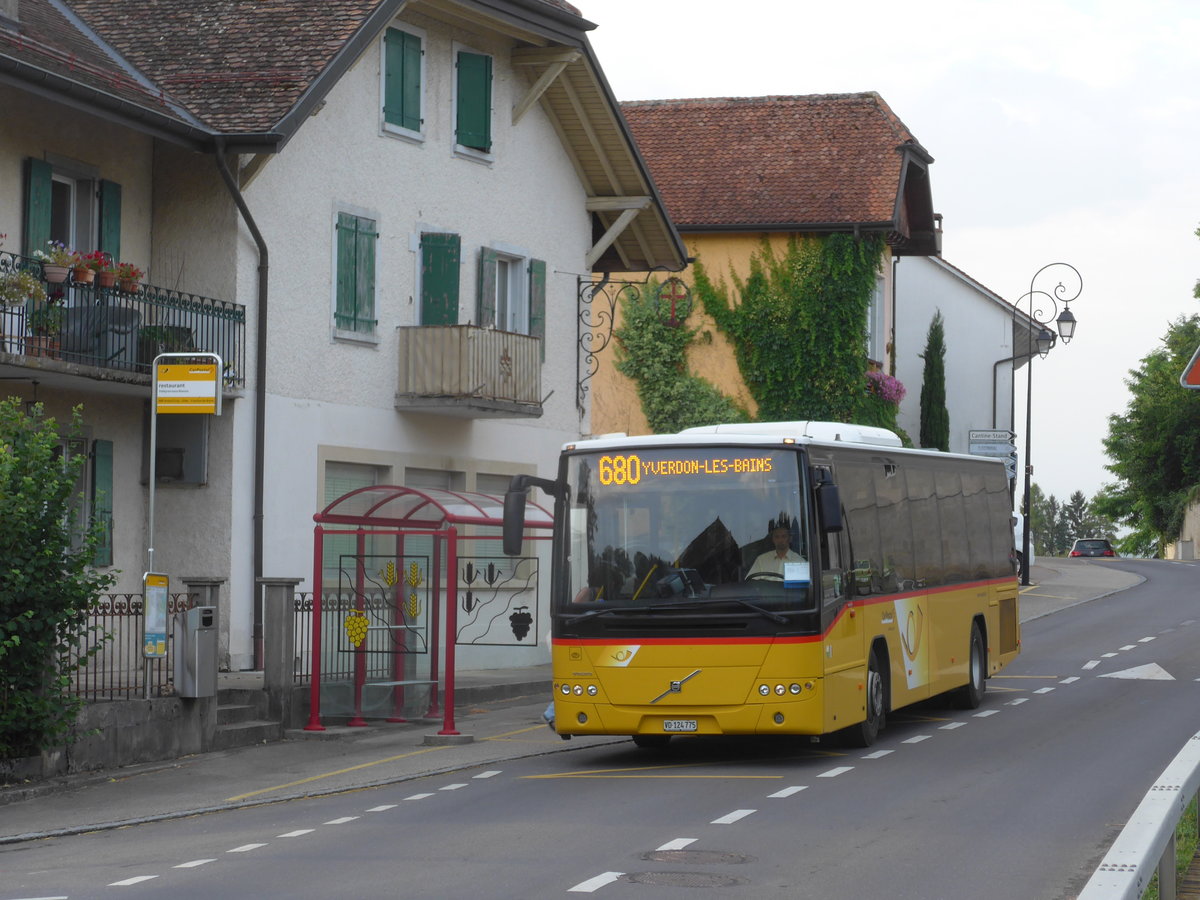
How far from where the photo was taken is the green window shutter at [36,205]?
65.8 ft

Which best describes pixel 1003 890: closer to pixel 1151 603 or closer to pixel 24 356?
pixel 24 356

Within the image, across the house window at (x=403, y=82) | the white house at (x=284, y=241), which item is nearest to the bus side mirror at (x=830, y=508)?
the white house at (x=284, y=241)

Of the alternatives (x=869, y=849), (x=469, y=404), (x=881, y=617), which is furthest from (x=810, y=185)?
(x=869, y=849)

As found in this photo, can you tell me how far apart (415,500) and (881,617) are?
5.26 meters

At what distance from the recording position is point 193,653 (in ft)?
55.4

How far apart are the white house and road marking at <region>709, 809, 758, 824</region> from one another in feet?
25.0

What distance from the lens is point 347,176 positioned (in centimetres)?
2398

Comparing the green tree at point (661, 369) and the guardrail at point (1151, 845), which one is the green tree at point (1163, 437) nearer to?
the green tree at point (661, 369)

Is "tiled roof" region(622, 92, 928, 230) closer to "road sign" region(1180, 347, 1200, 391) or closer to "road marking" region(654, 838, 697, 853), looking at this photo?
"road sign" region(1180, 347, 1200, 391)

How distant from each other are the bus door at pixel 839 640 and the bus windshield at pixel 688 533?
321 mm

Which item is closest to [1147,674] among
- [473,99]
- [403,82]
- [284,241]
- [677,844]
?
[473,99]

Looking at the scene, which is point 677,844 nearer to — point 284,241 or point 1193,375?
point 1193,375

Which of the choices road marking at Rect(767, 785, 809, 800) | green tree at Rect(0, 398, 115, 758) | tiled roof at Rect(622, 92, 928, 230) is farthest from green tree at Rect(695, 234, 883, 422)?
green tree at Rect(0, 398, 115, 758)

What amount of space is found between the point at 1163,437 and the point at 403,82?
6400cm
